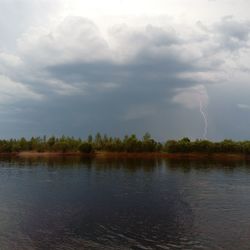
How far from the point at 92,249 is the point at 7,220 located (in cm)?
2086

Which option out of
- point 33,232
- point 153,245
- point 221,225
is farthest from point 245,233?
point 33,232

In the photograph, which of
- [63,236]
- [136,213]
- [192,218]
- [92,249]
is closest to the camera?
[92,249]

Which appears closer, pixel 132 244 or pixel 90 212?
pixel 132 244

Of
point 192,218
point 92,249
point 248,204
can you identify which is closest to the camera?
point 92,249

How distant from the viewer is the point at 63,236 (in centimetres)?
4656

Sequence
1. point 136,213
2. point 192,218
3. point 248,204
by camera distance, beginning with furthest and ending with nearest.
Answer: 1. point 248,204
2. point 136,213
3. point 192,218

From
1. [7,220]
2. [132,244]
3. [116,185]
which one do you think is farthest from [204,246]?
[116,185]

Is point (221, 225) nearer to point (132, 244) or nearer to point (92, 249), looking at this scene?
point (132, 244)

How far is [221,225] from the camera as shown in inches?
2073

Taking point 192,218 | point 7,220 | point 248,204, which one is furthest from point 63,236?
point 248,204

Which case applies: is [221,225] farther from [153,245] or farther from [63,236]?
[63,236]

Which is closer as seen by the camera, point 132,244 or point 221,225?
point 132,244

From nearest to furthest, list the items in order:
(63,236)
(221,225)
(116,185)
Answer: (63,236) → (221,225) → (116,185)

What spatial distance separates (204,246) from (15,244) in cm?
2448
